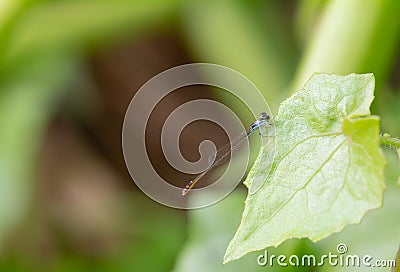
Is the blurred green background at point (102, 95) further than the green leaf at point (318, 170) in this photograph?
Yes

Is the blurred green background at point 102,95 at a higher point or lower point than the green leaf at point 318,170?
higher

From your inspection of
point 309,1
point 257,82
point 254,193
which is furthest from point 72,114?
point 254,193

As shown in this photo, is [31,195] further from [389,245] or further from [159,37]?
[389,245]

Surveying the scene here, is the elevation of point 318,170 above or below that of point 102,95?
below

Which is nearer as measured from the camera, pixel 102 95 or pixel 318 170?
pixel 318 170
